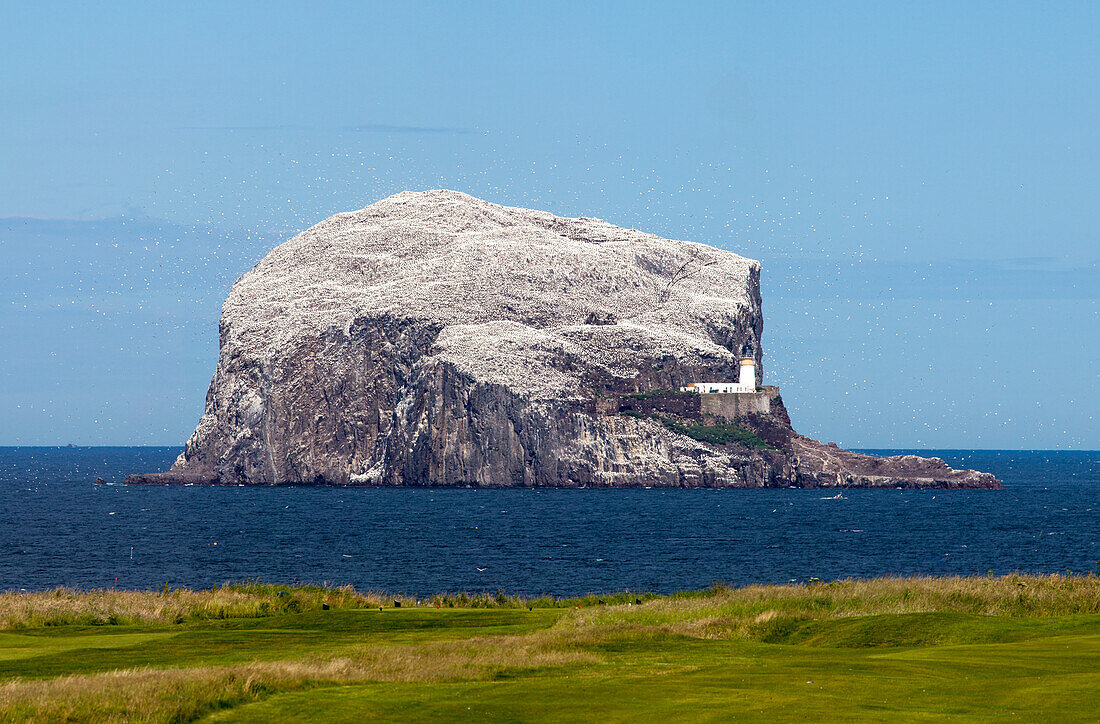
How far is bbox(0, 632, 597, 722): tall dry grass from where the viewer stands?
20.9 metres

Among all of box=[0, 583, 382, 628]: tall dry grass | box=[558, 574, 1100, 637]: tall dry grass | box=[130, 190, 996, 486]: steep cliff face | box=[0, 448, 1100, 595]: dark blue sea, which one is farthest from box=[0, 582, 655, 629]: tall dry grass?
box=[130, 190, 996, 486]: steep cliff face

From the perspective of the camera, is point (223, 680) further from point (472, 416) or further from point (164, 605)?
point (472, 416)

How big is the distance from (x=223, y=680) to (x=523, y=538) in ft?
260

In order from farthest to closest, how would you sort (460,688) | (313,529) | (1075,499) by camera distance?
1. (1075,499)
2. (313,529)
3. (460,688)

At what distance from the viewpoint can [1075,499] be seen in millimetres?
171125

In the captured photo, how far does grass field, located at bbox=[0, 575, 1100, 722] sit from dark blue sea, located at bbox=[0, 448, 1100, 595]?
88.1ft

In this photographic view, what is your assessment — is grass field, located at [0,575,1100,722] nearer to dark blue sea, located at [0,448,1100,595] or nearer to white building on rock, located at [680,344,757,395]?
dark blue sea, located at [0,448,1100,595]

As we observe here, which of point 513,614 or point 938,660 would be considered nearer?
point 938,660

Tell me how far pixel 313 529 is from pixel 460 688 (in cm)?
9222

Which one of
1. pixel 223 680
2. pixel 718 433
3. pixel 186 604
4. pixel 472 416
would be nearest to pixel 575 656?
pixel 223 680

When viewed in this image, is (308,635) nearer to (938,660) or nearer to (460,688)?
(460,688)

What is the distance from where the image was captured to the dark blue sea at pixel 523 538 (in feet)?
252

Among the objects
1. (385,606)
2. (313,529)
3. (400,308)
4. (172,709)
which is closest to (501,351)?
(400,308)

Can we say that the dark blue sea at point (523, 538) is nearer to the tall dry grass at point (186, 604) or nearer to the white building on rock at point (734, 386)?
the tall dry grass at point (186, 604)
